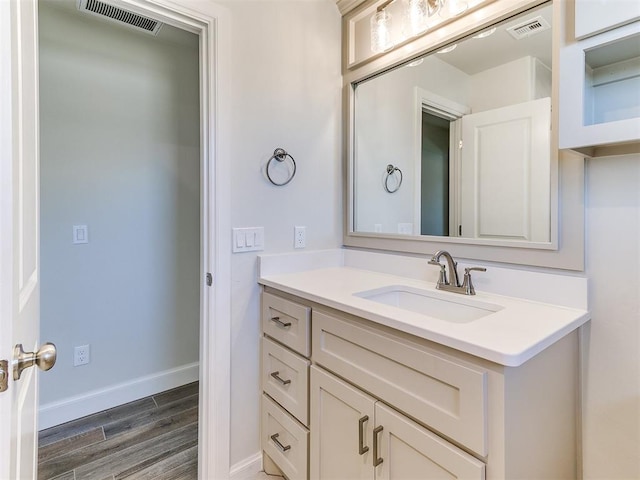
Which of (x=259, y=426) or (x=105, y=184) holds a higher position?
(x=105, y=184)

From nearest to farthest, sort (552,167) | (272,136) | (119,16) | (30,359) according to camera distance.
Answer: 1. (30,359)
2. (552,167)
3. (272,136)
4. (119,16)

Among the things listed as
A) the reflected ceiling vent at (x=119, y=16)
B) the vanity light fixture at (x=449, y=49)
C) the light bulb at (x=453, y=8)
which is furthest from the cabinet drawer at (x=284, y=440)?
the reflected ceiling vent at (x=119, y=16)

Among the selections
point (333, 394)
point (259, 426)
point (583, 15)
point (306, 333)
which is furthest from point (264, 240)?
point (583, 15)

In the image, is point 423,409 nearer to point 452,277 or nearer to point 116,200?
point 452,277

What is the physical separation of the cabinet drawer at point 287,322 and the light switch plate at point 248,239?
225 mm

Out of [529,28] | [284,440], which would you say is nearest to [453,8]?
[529,28]

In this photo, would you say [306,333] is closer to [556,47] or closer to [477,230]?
[477,230]

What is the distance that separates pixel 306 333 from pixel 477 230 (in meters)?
0.80

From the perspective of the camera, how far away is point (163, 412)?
2.11 metres

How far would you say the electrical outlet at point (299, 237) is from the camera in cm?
171

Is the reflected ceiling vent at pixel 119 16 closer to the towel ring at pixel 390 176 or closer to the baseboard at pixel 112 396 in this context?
the towel ring at pixel 390 176

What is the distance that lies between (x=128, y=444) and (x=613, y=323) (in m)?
2.21

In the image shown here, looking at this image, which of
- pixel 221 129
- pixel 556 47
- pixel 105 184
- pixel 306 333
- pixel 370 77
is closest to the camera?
pixel 556 47

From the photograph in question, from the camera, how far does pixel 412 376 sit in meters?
0.94
